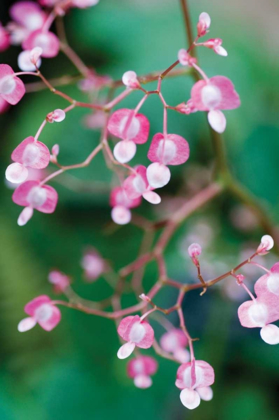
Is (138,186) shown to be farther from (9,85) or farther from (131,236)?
(131,236)

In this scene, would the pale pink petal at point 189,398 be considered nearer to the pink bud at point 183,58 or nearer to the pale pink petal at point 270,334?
the pale pink petal at point 270,334

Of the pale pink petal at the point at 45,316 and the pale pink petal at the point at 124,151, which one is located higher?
the pale pink petal at the point at 124,151

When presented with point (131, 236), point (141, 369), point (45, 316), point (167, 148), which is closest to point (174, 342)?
point (141, 369)

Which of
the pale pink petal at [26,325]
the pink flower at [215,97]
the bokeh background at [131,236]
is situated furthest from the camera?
the bokeh background at [131,236]

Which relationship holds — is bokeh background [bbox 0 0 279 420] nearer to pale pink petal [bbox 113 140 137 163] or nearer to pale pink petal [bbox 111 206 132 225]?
pale pink petal [bbox 111 206 132 225]

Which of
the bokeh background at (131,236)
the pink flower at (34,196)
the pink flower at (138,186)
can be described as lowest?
the bokeh background at (131,236)

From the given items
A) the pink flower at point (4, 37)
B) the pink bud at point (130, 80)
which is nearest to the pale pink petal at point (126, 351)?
the pink bud at point (130, 80)

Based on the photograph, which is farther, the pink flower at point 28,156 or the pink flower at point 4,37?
the pink flower at point 4,37
